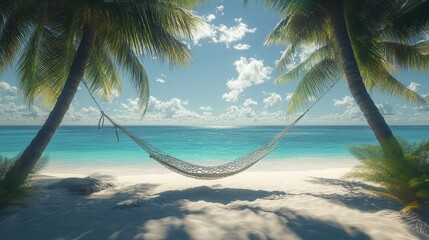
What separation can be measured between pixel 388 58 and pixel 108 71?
5.94 metres

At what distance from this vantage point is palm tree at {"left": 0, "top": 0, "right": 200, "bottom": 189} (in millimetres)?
3455

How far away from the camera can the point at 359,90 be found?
155 inches

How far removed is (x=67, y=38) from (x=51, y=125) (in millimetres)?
1330

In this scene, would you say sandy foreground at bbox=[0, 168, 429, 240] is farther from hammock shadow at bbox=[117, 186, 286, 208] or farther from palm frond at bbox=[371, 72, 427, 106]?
palm frond at bbox=[371, 72, 427, 106]

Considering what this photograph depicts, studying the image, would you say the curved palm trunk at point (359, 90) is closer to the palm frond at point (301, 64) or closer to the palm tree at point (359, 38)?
the palm tree at point (359, 38)

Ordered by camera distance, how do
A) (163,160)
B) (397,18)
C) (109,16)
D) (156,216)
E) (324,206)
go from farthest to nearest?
1. (163,160)
2. (397,18)
3. (109,16)
4. (324,206)
5. (156,216)

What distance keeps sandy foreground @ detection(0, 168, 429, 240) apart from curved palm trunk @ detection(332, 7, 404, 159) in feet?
2.94

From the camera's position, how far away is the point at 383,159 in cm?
327

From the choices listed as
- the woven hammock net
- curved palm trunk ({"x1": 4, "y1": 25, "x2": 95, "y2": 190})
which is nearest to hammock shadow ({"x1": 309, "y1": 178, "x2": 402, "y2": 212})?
the woven hammock net

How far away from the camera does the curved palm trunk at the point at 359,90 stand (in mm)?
3688

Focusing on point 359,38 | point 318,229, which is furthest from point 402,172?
→ point 359,38

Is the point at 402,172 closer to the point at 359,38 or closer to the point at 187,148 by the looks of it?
the point at 359,38

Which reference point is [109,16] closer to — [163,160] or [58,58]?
[58,58]

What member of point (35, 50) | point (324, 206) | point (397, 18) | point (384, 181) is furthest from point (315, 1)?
point (35, 50)
